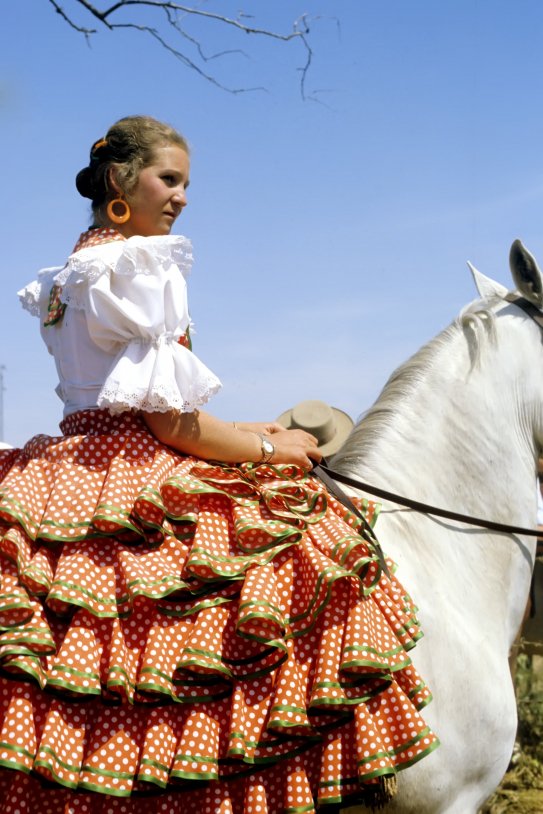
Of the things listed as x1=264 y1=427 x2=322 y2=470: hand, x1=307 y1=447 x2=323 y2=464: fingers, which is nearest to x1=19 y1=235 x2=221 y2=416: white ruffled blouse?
x1=264 y1=427 x2=322 y2=470: hand

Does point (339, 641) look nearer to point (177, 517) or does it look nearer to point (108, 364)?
point (177, 517)

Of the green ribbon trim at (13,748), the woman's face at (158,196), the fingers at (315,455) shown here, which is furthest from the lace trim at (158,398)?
the green ribbon trim at (13,748)

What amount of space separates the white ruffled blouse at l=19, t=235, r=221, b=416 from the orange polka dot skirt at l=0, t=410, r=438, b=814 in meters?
0.24

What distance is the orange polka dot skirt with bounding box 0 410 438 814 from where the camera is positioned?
2707 millimetres

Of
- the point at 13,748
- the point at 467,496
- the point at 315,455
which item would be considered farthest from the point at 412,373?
the point at 13,748

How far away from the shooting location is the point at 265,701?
2.85 m

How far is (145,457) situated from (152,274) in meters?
0.59

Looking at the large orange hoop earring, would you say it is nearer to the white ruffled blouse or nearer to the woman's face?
the woman's face

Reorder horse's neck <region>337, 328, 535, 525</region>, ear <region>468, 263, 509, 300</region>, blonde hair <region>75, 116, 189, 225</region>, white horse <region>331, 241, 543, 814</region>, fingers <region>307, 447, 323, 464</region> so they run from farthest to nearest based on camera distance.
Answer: ear <region>468, 263, 509, 300</region>, horse's neck <region>337, 328, 535, 525</region>, fingers <region>307, 447, 323, 464</region>, blonde hair <region>75, 116, 189, 225</region>, white horse <region>331, 241, 543, 814</region>

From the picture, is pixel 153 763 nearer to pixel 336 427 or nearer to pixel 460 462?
pixel 460 462

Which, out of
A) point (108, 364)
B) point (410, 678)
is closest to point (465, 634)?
point (410, 678)

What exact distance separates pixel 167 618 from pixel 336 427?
3.95 m

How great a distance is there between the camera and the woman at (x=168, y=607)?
272 centimetres

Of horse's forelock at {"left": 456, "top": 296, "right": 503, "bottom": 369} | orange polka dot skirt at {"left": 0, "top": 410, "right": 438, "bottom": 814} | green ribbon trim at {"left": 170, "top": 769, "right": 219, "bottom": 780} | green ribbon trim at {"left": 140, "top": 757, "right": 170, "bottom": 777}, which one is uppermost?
horse's forelock at {"left": 456, "top": 296, "right": 503, "bottom": 369}
